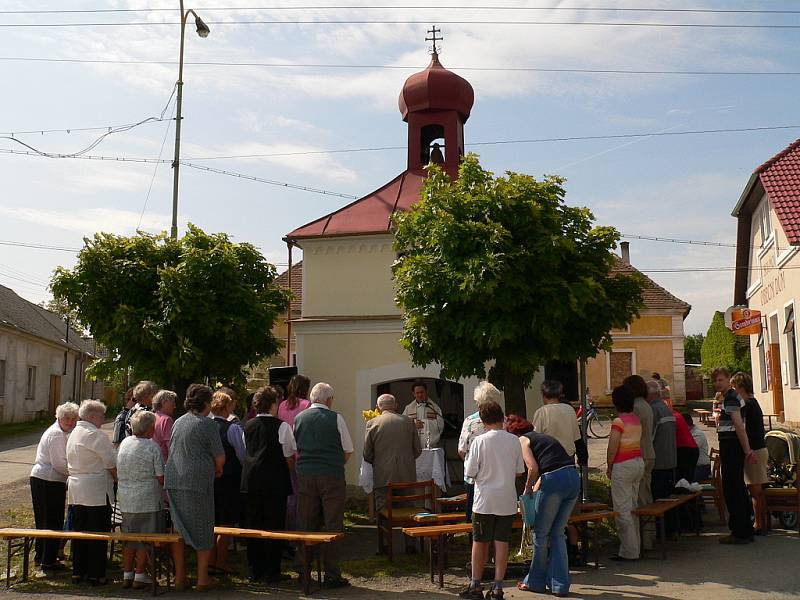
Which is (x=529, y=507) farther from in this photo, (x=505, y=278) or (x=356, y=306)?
(x=356, y=306)

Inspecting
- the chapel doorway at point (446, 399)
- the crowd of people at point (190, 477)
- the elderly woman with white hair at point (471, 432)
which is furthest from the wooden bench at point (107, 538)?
the chapel doorway at point (446, 399)

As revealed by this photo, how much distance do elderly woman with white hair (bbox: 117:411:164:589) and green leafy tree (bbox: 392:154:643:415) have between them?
361cm

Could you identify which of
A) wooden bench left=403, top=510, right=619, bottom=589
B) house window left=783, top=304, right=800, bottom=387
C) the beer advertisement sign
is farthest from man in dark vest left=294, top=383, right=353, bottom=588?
the beer advertisement sign

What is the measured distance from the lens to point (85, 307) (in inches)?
471

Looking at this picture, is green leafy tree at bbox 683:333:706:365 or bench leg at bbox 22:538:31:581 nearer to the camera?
bench leg at bbox 22:538:31:581

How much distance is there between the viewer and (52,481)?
8352mm

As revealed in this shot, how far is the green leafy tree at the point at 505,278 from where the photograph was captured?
368 inches

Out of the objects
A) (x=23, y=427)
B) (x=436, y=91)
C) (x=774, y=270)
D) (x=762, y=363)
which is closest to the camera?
(x=436, y=91)

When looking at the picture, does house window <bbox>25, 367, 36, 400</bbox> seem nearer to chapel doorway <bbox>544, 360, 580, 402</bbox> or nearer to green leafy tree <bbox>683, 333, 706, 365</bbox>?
chapel doorway <bbox>544, 360, 580, 402</bbox>

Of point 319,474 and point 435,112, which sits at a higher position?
point 435,112

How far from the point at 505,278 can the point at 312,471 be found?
10.4ft

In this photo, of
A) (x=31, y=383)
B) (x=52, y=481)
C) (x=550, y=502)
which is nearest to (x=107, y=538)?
(x=52, y=481)

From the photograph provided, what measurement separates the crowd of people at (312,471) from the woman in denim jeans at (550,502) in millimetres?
10

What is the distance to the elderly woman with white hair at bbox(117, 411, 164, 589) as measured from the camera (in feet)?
24.6
